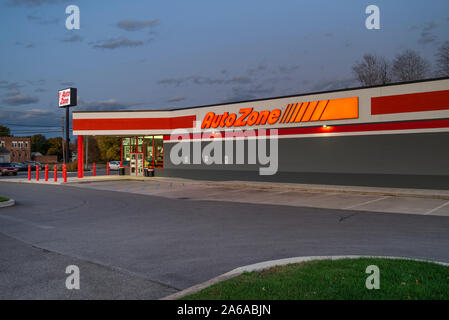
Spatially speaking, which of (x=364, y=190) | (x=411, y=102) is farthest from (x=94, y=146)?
(x=411, y=102)

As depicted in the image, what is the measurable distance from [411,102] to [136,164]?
76.3 feet

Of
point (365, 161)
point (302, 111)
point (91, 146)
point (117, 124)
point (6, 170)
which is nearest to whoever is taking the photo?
point (365, 161)

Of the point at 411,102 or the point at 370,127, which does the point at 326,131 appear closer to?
the point at 370,127

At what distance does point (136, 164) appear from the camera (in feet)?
115

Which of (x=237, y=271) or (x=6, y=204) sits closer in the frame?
(x=237, y=271)

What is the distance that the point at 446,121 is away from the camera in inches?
778

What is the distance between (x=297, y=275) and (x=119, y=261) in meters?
3.32

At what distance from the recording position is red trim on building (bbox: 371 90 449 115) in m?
19.6

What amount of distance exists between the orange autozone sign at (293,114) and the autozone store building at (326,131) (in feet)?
0.19

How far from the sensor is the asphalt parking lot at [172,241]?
612 centimetres

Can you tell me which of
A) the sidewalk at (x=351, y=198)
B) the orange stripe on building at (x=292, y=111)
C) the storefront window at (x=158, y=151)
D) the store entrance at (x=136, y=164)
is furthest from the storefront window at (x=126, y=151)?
the orange stripe on building at (x=292, y=111)

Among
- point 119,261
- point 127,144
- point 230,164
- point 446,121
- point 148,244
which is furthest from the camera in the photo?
point 127,144
